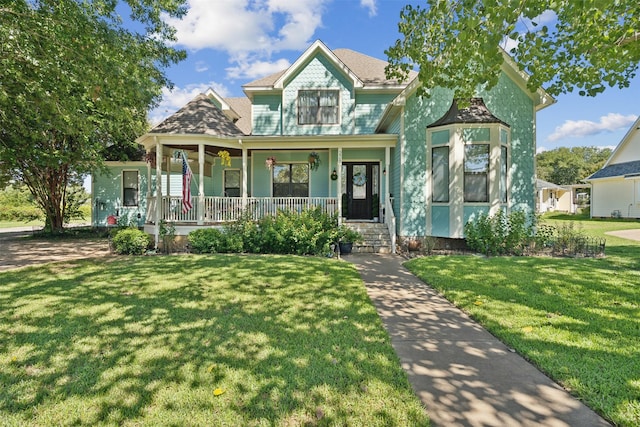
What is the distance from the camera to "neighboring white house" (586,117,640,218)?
22.3 m

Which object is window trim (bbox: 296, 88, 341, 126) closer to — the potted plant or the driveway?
the potted plant

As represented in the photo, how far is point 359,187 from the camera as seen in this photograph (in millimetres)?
13859

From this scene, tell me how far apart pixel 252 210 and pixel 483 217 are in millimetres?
7611

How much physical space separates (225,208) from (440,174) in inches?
290

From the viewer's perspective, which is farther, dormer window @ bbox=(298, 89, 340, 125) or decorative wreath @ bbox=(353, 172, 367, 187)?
decorative wreath @ bbox=(353, 172, 367, 187)

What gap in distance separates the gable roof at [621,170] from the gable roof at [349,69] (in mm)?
19058

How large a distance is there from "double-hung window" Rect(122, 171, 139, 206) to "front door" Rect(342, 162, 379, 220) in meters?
10.8

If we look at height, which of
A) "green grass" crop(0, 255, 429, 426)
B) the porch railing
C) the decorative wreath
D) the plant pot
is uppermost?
the decorative wreath

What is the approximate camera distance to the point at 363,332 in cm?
376

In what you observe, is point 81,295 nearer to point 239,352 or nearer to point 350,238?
point 239,352

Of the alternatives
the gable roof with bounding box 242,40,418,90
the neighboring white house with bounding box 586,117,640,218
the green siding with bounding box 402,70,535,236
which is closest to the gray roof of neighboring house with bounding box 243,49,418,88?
the gable roof with bounding box 242,40,418,90

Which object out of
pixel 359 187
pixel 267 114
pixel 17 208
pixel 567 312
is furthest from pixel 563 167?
pixel 17 208

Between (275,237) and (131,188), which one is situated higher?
(131,188)

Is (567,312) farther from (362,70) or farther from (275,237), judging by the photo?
(362,70)
